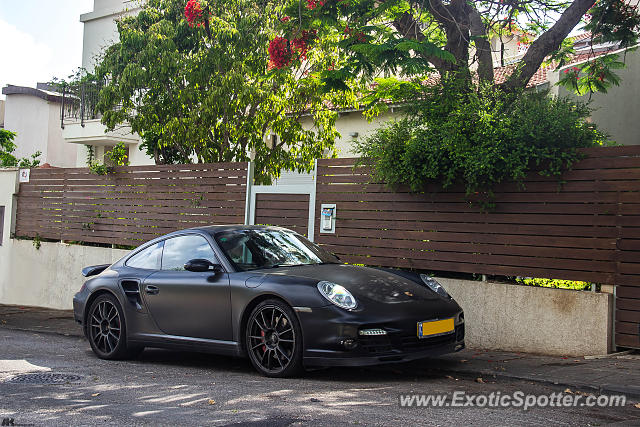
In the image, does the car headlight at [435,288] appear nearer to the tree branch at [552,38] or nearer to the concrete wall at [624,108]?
the tree branch at [552,38]

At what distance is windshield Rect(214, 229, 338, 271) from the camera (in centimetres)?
764

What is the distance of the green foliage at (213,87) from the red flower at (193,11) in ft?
1.02

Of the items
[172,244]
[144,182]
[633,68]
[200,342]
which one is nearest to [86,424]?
[200,342]

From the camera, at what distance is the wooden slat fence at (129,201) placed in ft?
42.4

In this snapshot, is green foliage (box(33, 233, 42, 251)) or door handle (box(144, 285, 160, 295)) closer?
door handle (box(144, 285, 160, 295))

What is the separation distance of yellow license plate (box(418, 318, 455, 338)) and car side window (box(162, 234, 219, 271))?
7.80 feet

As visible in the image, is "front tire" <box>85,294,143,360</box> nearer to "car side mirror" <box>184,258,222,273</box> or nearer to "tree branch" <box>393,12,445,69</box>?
"car side mirror" <box>184,258,222,273</box>

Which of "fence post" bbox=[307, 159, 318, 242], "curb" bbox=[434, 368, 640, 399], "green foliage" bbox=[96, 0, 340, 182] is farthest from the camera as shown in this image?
"green foliage" bbox=[96, 0, 340, 182]

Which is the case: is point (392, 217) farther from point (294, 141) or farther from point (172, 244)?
point (294, 141)

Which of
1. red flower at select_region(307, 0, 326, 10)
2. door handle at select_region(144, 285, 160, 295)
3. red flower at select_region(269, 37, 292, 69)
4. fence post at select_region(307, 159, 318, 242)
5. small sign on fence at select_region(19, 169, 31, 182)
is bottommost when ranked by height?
door handle at select_region(144, 285, 160, 295)

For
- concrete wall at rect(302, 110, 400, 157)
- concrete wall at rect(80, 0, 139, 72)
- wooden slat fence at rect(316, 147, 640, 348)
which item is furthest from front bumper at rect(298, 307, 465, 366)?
concrete wall at rect(80, 0, 139, 72)

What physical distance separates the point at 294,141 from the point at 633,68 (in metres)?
7.47

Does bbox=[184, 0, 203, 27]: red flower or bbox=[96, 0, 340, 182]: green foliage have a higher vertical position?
bbox=[184, 0, 203, 27]: red flower

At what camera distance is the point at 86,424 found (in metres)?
5.16
